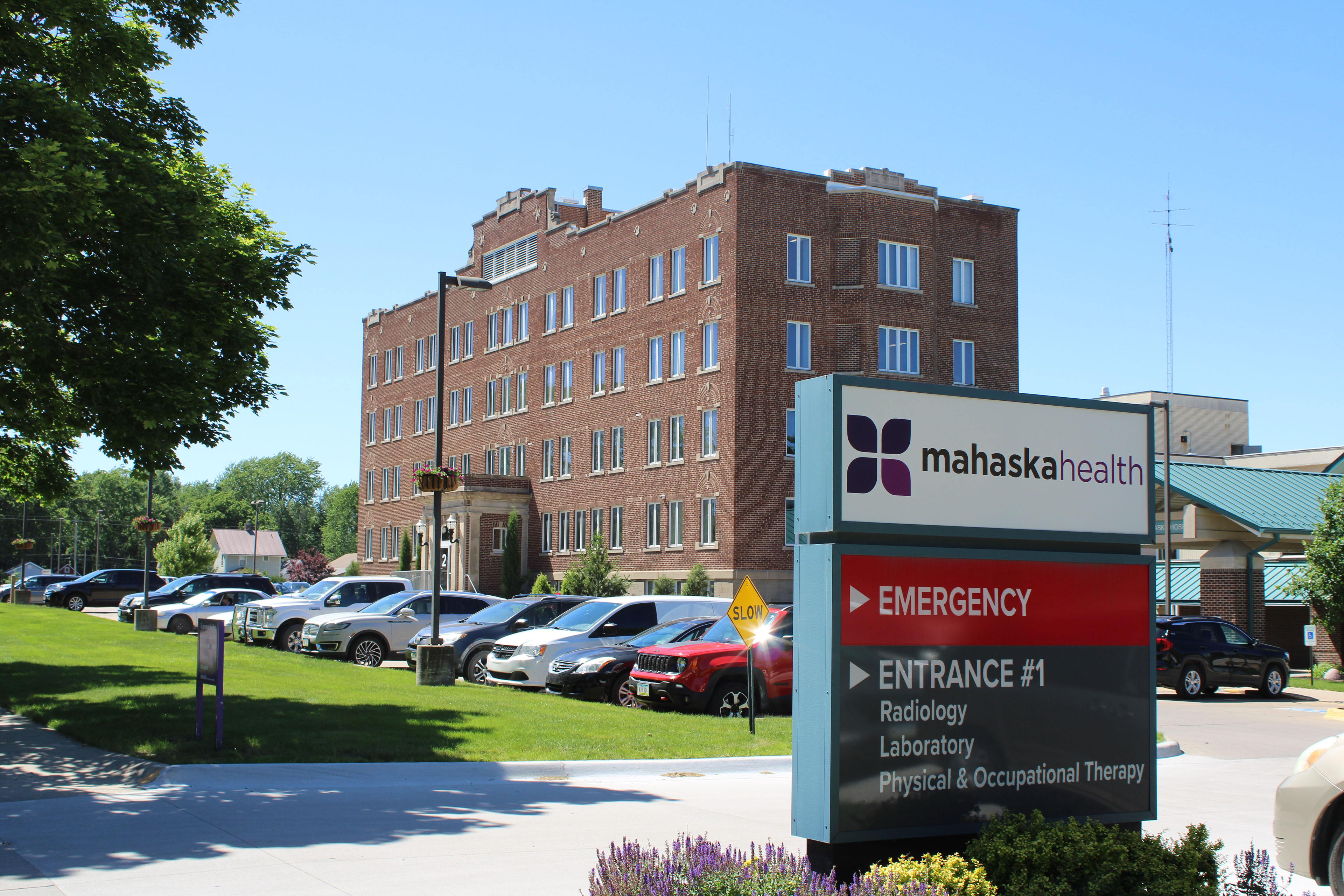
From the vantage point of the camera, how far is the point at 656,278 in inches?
1874

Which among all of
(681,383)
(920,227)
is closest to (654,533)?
(681,383)

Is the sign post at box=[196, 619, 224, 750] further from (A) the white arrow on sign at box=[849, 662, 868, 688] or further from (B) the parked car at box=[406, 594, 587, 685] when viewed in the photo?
(B) the parked car at box=[406, 594, 587, 685]

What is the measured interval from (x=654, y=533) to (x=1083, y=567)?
133 ft

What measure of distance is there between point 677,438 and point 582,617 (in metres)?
24.6

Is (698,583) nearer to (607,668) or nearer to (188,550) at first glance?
(607,668)

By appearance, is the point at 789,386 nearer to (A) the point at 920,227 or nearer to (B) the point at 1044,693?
(A) the point at 920,227

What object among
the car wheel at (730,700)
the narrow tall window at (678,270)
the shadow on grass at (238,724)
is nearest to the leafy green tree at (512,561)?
the narrow tall window at (678,270)

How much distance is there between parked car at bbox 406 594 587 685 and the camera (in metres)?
22.6

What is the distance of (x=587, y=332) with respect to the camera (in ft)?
169

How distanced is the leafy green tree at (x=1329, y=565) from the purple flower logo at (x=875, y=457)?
2835cm

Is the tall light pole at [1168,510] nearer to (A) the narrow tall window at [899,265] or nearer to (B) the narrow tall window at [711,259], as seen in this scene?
(A) the narrow tall window at [899,265]

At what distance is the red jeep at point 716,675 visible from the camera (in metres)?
17.6

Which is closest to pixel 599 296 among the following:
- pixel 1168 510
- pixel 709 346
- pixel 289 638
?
pixel 709 346

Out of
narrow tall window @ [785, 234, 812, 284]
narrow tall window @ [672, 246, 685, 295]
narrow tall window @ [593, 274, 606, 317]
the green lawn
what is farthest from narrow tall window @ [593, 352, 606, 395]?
the green lawn
